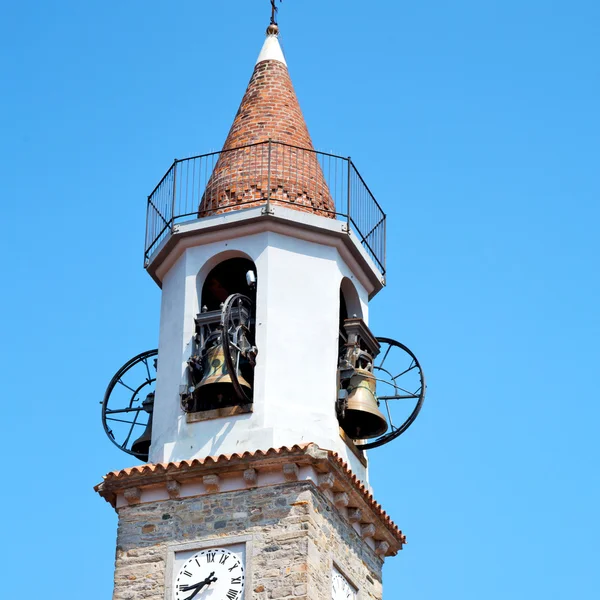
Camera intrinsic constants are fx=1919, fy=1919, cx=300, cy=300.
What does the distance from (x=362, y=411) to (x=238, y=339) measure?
7.23 ft

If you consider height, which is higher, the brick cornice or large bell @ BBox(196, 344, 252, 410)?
A: large bell @ BBox(196, 344, 252, 410)

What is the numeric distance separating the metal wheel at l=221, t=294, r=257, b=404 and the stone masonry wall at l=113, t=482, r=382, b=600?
6.10 ft

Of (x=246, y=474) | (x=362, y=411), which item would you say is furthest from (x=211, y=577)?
(x=362, y=411)

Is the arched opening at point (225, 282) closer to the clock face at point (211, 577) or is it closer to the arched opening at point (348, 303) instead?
the arched opening at point (348, 303)

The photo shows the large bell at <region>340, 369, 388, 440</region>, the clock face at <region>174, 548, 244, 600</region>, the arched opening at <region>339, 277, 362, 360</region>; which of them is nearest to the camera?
the clock face at <region>174, 548, 244, 600</region>

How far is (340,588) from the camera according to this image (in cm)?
2805

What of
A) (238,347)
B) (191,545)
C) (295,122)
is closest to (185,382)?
(238,347)

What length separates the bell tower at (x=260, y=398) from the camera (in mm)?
27578

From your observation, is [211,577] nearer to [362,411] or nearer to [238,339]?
[362,411]

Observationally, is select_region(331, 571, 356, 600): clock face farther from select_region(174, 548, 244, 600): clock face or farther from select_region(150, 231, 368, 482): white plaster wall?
select_region(150, 231, 368, 482): white plaster wall

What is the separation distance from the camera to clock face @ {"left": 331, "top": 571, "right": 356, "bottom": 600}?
1093 inches

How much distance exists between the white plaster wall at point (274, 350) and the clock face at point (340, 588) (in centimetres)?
197

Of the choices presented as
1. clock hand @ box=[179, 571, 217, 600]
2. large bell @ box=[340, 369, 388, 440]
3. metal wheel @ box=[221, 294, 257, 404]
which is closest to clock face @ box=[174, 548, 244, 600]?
clock hand @ box=[179, 571, 217, 600]

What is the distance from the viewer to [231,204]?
3109 centimetres
